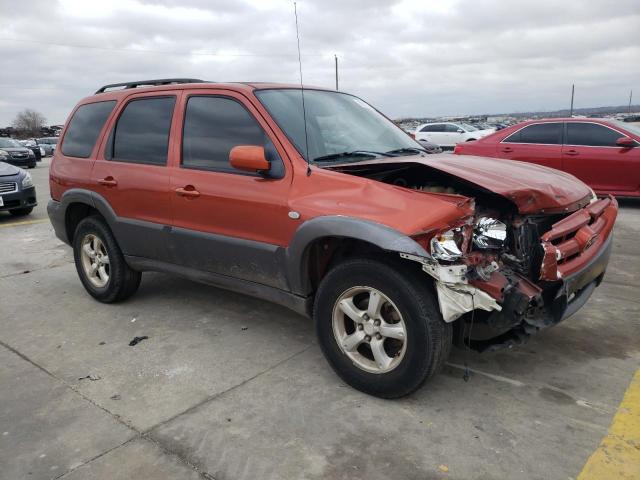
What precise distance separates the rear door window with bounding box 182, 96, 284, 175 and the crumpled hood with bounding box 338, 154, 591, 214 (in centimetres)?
79

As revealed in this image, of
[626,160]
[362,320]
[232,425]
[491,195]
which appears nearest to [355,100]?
[491,195]

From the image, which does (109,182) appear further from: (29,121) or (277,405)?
(29,121)

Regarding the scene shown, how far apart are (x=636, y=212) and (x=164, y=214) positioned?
769 cm

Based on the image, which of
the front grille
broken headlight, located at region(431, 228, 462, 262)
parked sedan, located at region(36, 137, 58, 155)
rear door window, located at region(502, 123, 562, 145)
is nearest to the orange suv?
broken headlight, located at region(431, 228, 462, 262)

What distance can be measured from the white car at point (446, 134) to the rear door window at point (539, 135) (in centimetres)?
1329

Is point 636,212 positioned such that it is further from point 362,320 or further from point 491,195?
point 362,320

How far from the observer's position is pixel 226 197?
363 cm

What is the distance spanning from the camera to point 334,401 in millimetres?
3098

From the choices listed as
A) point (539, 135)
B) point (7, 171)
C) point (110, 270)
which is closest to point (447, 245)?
point (110, 270)

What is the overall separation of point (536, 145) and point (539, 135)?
0.20 meters

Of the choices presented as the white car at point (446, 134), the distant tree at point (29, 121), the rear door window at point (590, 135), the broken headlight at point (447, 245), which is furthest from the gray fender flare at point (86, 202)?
the distant tree at point (29, 121)

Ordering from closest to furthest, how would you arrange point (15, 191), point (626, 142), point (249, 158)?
1. point (249, 158)
2. point (626, 142)
3. point (15, 191)

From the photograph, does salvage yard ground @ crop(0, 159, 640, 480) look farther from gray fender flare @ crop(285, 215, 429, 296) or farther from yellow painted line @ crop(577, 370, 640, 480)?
gray fender flare @ crop(285, 215, 429, 296)

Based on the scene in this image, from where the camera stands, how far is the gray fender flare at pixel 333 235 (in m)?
2.74
